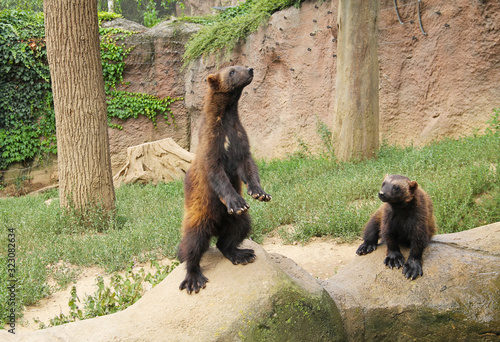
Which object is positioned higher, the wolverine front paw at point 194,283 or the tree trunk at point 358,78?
the tree trunk at point 358,78

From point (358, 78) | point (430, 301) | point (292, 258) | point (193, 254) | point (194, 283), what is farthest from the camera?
point (358, 78)

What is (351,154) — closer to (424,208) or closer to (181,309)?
(424,208)

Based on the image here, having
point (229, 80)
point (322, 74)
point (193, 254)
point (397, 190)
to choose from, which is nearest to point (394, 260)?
point (397, 190)

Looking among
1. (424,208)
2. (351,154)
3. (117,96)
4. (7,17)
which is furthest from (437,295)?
(7,17)

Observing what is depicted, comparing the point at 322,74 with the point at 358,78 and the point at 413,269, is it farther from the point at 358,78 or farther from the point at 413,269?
the point at 413,269

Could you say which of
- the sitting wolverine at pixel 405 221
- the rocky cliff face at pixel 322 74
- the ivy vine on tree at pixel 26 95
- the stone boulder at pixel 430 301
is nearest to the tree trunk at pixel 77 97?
the stone boulder at pixel 430 301

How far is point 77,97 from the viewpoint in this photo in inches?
315

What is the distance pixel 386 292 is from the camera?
4250 mm

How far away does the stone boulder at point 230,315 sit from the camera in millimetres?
3520

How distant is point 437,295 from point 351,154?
575 cm

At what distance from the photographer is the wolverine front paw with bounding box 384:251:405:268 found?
176 inches

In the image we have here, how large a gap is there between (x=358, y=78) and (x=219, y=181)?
6583mm

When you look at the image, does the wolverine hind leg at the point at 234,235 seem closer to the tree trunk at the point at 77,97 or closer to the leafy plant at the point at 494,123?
the tree trunk at the point at 77,97

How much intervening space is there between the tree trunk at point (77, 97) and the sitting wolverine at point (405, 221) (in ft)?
18.4
